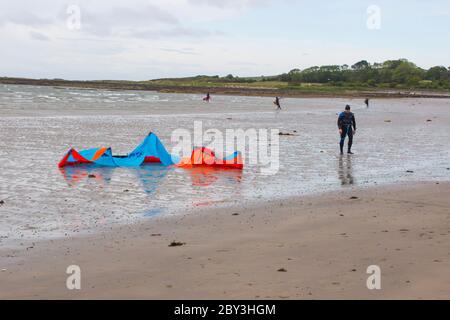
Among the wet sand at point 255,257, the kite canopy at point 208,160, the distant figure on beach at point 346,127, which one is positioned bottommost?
the wet sand at point 255,257

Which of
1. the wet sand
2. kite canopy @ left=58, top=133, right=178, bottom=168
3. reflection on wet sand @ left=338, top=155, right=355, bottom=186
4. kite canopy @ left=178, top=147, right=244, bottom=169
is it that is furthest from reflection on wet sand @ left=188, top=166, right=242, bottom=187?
the wet sand

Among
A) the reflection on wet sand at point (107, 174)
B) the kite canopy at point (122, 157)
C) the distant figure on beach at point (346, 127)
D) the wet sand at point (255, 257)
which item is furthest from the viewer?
the distant figure on beach at point (346, 127)

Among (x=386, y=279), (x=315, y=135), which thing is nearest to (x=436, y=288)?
(x=386, y=279)

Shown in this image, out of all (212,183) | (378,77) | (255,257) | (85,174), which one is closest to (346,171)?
(212,183)

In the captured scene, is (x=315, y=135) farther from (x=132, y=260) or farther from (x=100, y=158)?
(x=132, y=260)

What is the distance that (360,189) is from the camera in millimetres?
12664

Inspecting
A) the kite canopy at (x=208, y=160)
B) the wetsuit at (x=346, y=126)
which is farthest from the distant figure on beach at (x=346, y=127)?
the kite canopy at (x=208, y=160)

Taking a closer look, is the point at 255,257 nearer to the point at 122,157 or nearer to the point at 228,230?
the point at 228,230

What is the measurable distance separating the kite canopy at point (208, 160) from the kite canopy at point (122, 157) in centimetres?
59

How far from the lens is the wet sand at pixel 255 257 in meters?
6.08

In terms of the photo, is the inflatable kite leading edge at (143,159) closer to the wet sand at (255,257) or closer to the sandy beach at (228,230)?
the sandy beach at (228,230)

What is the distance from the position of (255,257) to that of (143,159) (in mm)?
9352

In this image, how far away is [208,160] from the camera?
52.1ft
